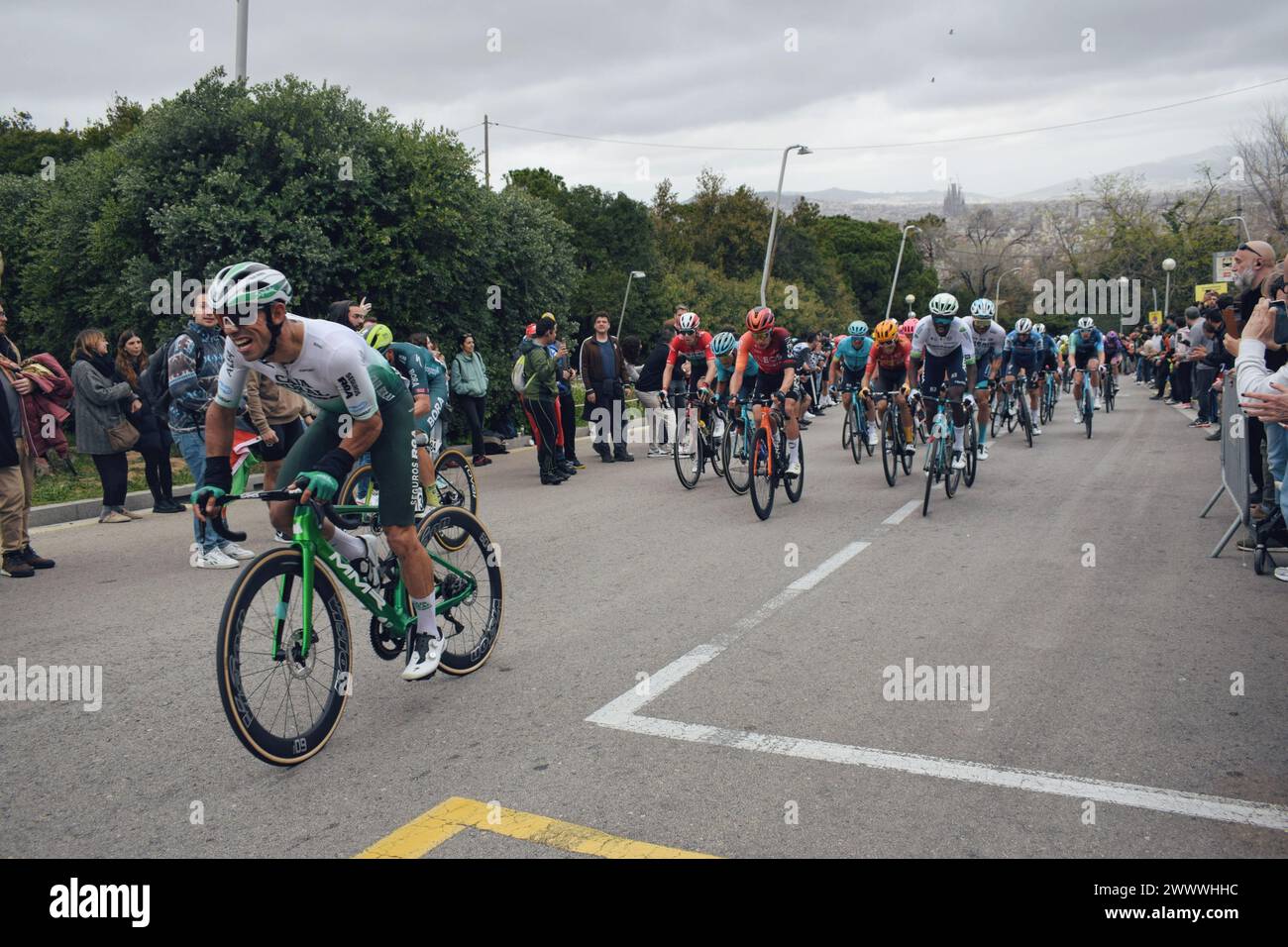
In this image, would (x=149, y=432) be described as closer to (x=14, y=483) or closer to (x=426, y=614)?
(x=14, y=483)

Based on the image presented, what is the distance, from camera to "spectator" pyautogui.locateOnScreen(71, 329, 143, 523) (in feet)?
34.2

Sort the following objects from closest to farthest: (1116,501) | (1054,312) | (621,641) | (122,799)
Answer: (122,799), (621,641), (1116,501), (1054,312)

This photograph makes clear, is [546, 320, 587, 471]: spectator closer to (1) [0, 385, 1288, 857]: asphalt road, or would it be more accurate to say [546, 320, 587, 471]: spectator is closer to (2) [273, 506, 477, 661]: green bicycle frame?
(1) [0, 385, 1288, 857]: asphalt road

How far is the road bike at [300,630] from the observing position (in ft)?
13.5

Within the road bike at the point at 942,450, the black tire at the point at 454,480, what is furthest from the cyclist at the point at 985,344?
the black tire at the point at 454,480

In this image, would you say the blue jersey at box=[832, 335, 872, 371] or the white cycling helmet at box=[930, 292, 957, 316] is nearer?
the white cycling helmet at box=[930, 292, 957, 316]

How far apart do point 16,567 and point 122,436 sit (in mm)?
2479

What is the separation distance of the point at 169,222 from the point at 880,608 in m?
13.0

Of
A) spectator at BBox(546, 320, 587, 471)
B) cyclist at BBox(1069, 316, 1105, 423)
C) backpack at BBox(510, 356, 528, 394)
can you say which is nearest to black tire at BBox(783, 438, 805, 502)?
spectator at BBox(546, 320, 587, 471)

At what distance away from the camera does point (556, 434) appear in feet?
45.6

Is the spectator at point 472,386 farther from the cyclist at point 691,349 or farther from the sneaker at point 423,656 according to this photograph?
the sneaker at point 423,656

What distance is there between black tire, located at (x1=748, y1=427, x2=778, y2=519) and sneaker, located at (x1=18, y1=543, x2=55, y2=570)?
613 centimetres
